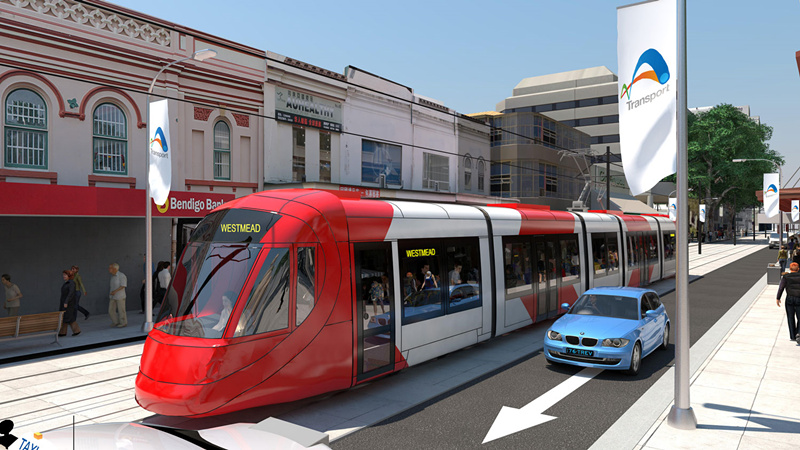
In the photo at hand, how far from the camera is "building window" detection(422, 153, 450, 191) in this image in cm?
3072

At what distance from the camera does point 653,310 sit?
1146 centimetres

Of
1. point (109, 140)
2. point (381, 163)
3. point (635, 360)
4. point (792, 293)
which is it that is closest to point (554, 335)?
point (635, 360)

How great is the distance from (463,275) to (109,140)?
12937mm

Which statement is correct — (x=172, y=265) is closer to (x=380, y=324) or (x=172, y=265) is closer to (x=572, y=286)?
(x=380, y=324)

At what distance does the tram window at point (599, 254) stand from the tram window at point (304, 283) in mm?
11483

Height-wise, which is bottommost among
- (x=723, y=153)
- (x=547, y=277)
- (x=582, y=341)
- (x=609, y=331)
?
(x=582, y=341)

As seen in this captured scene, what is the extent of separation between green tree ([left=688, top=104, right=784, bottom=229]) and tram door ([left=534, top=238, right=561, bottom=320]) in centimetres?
5923

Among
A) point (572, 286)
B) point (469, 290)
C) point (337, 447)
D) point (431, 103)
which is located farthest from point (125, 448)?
point (431, 103)

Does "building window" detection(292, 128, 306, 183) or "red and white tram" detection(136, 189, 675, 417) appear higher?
"building window" detection(292, 128, 306, 183)

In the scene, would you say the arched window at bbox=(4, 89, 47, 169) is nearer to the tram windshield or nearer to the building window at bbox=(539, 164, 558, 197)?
the tram windshield

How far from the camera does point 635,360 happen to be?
32.7ft

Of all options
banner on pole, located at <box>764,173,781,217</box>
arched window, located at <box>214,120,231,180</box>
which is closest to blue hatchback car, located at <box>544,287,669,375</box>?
arched window, located at <box>214,120,231,180</box>

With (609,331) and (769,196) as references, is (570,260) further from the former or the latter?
(769,196)

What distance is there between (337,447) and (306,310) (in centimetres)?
198
